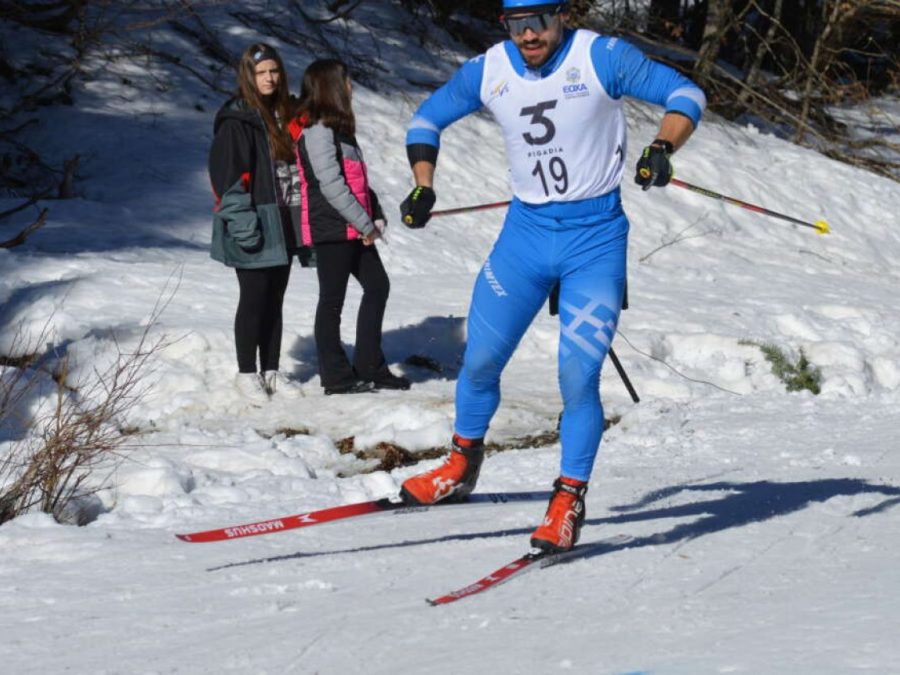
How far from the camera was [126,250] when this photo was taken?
10.4m

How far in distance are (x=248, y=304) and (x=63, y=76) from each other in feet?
18.6

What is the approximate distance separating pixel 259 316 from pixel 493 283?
2813mm

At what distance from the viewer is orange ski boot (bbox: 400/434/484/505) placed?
546cm

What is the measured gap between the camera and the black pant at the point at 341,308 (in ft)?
26.1

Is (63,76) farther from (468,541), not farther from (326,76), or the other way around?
(468,541)

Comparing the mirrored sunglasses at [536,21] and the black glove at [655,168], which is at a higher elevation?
the mirrored sunglasses at [536,21]

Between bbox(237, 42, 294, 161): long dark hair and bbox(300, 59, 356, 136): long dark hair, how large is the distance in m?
0.12

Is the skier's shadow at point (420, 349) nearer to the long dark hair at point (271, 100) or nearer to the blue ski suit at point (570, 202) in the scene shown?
the long dark hair at point (271, 100)

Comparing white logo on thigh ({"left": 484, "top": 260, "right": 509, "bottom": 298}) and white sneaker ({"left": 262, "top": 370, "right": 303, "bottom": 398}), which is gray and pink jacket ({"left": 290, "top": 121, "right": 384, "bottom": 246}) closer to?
white sneaker ({"left": 262, "top": 370, "right": 303, "bottom": 398})

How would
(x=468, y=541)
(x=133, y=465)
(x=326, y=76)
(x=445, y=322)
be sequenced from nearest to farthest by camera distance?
(x=468, y=541) < (x=133, y=465) < (x=326, y=76) < (x=445, y=322)

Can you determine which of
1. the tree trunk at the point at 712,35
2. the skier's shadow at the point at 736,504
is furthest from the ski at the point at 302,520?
the tree trunk at the point at 712,35

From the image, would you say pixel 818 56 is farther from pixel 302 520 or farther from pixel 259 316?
pixel 302 520

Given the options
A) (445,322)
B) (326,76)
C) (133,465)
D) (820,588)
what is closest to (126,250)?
(445,322)

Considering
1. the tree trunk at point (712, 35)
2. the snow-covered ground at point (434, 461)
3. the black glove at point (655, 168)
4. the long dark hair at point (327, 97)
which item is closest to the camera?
the snow-covered ground at point (434, 461)
